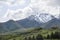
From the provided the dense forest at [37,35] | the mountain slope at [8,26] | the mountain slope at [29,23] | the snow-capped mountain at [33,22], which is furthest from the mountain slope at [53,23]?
the mountain slope at [8,26]

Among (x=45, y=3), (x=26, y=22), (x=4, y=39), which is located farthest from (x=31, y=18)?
(x=4, y=39)

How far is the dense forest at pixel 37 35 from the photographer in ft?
28.2

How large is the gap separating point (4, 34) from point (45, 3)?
2.51 m

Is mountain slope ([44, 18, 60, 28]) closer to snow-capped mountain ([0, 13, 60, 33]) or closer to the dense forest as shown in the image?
snow-capped mountain ([0, 13, 60, 33])

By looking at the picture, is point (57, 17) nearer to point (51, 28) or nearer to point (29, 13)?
point (51, 28)

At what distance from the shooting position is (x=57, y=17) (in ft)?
28.7

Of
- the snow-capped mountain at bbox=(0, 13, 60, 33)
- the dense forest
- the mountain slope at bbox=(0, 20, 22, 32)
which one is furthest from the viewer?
the mountain slope at bbox=(0, 20, 22, 32)

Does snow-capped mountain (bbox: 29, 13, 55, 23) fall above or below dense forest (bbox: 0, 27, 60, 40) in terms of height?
above

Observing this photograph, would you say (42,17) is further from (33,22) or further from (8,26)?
(8,26)

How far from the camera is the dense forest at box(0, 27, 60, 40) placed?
8609 millimetres

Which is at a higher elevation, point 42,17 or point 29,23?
point 42,17

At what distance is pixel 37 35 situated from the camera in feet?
28.6

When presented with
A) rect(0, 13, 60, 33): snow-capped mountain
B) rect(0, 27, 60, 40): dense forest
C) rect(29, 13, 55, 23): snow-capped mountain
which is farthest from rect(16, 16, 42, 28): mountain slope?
rect(0, 27, 60, 40): dense forest

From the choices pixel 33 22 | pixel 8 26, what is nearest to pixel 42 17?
pixel 33 22
